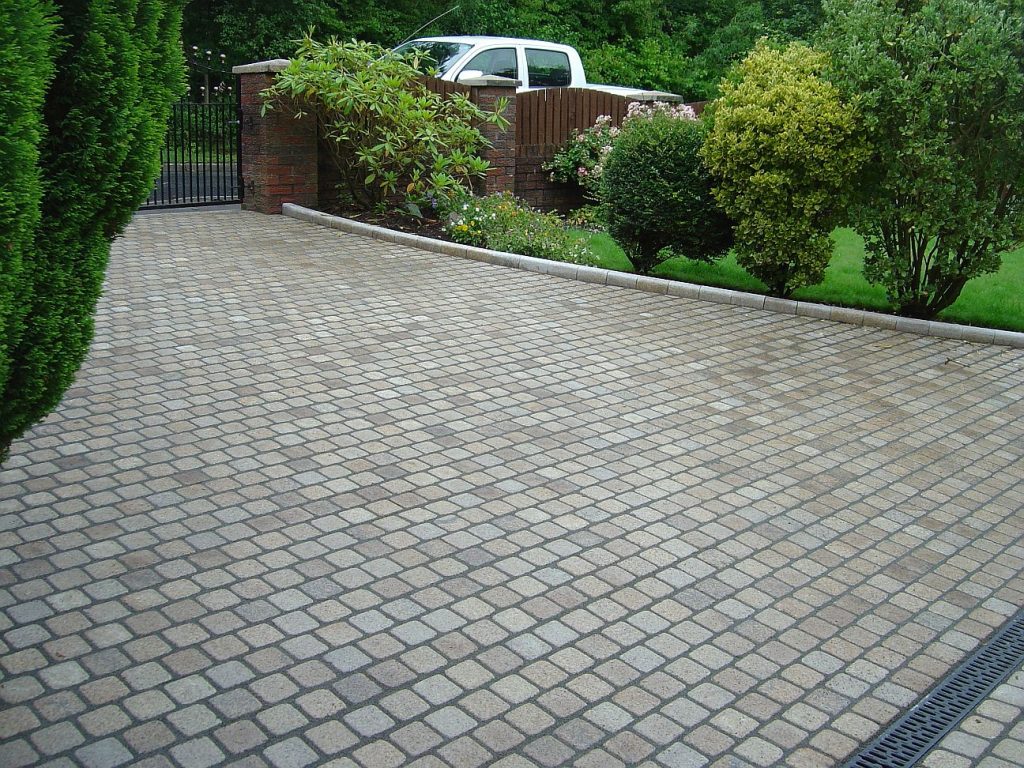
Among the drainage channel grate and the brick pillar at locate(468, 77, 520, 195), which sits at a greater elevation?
the brick pillar at locate(468, 77, 520, 195)

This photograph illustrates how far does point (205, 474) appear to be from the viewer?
5477 millimetres

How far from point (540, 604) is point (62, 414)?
132 inches

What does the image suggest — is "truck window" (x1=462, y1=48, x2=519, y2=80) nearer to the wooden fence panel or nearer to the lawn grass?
the wooden fence panel

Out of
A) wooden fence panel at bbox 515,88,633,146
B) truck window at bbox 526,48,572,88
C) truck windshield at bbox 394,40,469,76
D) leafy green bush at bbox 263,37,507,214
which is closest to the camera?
leafy green bush at bbox 263,37,507,214

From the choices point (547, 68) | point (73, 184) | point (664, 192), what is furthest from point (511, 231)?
point (73, 184)

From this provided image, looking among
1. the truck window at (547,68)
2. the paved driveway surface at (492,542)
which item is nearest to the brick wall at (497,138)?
the truck window at (547,68)

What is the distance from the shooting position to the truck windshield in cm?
1541

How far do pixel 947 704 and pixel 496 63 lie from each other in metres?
13.6

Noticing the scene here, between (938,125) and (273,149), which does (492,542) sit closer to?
(938,125)

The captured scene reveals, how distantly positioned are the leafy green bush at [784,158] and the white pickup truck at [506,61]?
598 cm

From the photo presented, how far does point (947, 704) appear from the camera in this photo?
3.88 metres

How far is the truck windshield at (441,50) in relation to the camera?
607 inches

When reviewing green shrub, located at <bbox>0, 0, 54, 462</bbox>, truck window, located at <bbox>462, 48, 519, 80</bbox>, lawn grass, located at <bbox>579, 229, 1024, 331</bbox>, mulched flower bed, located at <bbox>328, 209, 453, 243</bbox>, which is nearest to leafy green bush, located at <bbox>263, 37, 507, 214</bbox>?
mulched flower bed, located at <bbox>328, 209, 453, 243</bbox>

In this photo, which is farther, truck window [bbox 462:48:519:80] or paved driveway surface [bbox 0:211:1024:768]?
truck window [bbox 462:48:519:80]
